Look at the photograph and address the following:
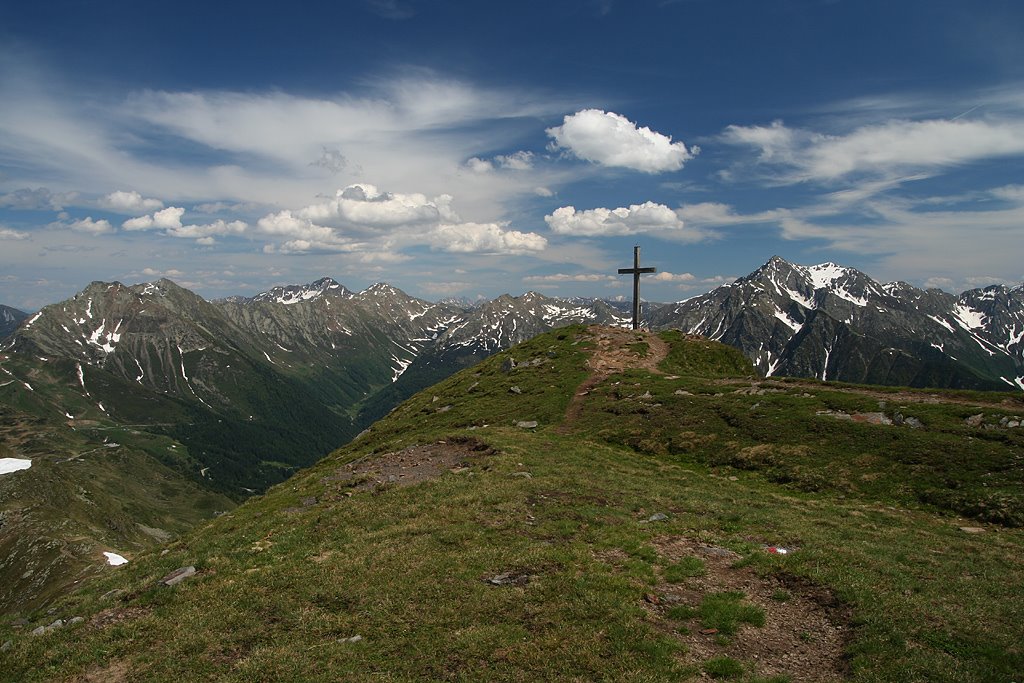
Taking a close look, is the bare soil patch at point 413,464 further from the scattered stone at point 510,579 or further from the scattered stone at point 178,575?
the scattered stone at point 510,579

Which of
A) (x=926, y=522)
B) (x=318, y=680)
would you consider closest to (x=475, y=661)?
(x=318, y=680)

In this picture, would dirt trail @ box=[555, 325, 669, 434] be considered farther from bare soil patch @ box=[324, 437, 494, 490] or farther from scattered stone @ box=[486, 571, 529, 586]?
scattered stone @ box=[486, 571, 529, 586]

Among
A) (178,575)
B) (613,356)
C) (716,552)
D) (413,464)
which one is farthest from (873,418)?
(178,575)

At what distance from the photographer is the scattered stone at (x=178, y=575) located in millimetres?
21025

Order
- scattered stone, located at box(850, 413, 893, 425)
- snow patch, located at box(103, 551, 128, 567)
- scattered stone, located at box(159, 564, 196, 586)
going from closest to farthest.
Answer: scattered stone, located at box(159, 564, 196, 586), scattered stone, located at box(850, 413, 893, 425), snow patch, located at box(103, 551, 128, 567)

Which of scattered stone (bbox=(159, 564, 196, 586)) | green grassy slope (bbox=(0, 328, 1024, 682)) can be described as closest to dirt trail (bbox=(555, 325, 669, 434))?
green grassy slope (bbox=(0, 328, 1024, 682))

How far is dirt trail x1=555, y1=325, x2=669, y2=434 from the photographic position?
2189 inches

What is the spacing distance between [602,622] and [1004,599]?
12964 millimetres

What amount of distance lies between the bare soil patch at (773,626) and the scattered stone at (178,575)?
18.8 metres

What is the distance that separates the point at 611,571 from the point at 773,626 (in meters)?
5.37

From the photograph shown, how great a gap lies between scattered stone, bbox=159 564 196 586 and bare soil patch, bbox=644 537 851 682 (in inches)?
738

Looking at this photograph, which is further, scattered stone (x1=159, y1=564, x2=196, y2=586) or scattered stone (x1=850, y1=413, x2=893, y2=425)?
scattered stone (x1=850, y1=413, x2=893, y2=425)

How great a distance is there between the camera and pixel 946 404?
121 feet

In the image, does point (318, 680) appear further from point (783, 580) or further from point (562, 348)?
point (562, 348)
